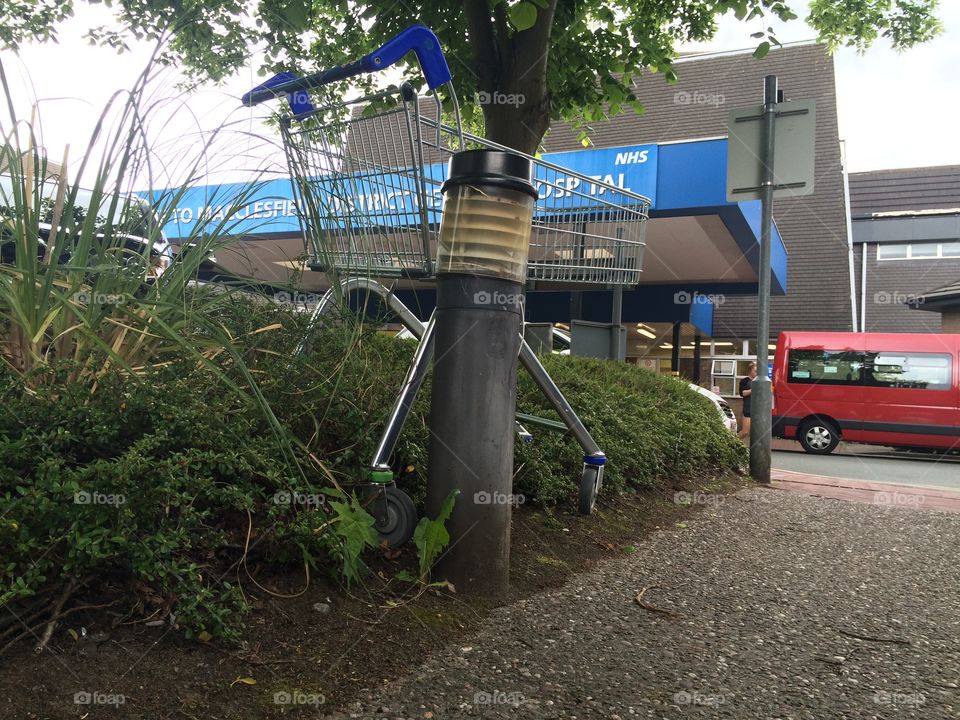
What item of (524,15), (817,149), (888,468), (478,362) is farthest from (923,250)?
(478,362)

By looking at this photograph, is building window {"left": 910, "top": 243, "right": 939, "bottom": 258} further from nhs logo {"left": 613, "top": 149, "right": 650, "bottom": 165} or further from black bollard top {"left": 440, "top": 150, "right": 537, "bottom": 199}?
black bollard top {"left": 440, "top": 150, "right": 537, "bottom": 199}

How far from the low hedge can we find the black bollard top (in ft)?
2.40

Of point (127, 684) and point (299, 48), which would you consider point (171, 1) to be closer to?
point (299, 48)

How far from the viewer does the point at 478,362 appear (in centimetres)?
266

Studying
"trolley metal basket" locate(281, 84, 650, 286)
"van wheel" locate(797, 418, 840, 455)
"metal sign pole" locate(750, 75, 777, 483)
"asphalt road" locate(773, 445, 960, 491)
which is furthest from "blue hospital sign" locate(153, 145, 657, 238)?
"van wheel" locate(797, 418, 840, 455)

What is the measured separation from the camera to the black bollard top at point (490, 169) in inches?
106

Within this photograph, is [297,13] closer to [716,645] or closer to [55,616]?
[55,616]

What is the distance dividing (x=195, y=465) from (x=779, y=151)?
638 centimetres

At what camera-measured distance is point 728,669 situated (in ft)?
7.70

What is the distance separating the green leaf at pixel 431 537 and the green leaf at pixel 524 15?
3393 millimetres

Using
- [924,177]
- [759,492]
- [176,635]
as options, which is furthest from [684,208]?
[924,177]

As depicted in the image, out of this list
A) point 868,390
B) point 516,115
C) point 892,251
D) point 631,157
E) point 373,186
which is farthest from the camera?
point 892,251

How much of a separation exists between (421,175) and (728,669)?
2.03 metres

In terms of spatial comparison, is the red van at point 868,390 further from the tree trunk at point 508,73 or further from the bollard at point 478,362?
the bollard at point 478,362
